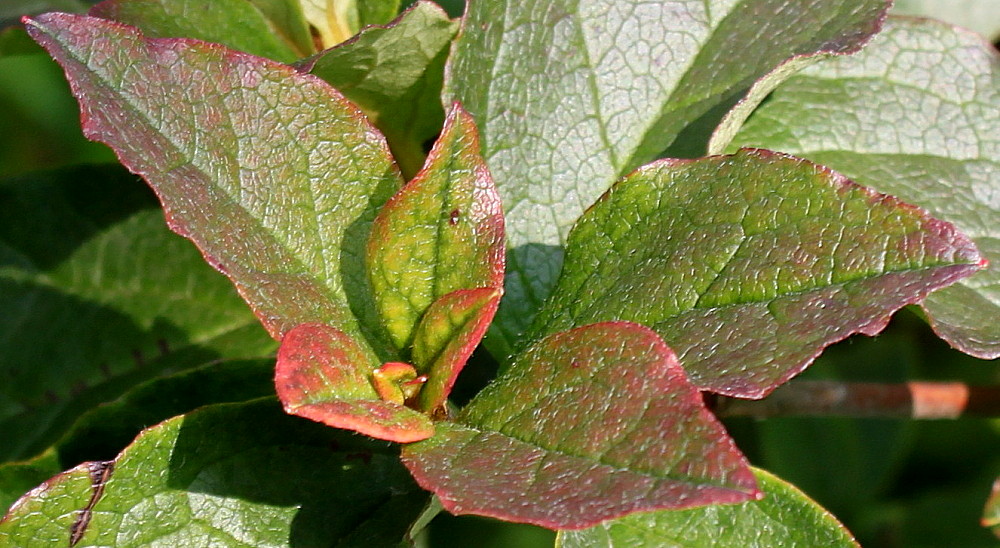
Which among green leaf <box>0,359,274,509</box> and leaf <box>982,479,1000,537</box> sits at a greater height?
green leaf <box>0,359,274,509</box>

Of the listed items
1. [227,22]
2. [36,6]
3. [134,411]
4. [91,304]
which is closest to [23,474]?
[134,411]

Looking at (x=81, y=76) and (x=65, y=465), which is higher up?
(x=81, y=76)

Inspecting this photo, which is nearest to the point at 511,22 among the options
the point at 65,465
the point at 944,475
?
the point at 65,465

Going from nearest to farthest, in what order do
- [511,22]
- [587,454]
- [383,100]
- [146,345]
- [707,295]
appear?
[587,454] → [707,295] → [511,22] → [383,100] → [146,345]

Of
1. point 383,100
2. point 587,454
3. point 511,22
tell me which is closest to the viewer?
point 587,454

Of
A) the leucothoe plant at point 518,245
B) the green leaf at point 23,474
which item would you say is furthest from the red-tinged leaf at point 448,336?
the green leaf at point 23,474

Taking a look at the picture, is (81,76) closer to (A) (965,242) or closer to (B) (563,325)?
(B) (563,325)

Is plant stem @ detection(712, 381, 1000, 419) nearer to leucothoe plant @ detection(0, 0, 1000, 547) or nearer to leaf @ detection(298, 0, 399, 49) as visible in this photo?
leucothoe plant @ detection(0, 0, 1000, 547)

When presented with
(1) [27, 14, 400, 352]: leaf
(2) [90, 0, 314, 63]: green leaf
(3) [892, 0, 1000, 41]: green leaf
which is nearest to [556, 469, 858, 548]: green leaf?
(1) [27, 14, 400, 352]: leaf
